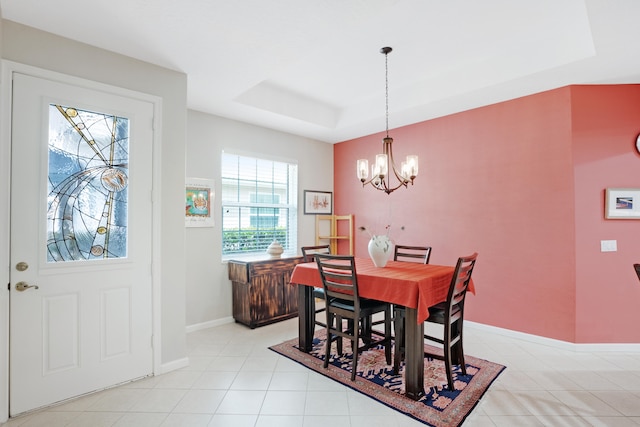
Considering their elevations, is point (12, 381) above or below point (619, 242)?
below

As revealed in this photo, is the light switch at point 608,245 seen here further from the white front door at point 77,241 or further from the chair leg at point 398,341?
the white front door at point 77,241

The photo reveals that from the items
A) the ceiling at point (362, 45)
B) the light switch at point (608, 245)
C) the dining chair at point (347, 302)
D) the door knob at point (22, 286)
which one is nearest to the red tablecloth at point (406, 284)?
the dining chair at point (347, 302)

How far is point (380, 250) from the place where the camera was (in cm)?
Answer: 300

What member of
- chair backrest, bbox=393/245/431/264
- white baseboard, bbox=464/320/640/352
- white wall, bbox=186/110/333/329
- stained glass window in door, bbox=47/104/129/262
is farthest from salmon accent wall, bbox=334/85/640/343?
stained glass window in door, bbox=47/104/129/262

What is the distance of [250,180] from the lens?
14.8 feet

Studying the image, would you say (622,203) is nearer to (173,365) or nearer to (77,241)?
(173,365)

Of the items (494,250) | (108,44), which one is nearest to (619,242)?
(494,250)

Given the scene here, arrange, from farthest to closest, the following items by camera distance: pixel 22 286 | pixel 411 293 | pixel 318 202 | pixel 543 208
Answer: pixel 318 202 → pixel 543 208 → pixel 411 293 → pixel 22 286

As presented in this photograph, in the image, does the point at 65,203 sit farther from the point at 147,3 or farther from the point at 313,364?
the point at 313,364

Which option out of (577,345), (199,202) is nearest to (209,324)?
(199,202)

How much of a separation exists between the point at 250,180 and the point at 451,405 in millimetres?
3436

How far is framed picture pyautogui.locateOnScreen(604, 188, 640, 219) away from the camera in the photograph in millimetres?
3156

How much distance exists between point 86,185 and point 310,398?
2.28m

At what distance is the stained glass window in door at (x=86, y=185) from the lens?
232cm
